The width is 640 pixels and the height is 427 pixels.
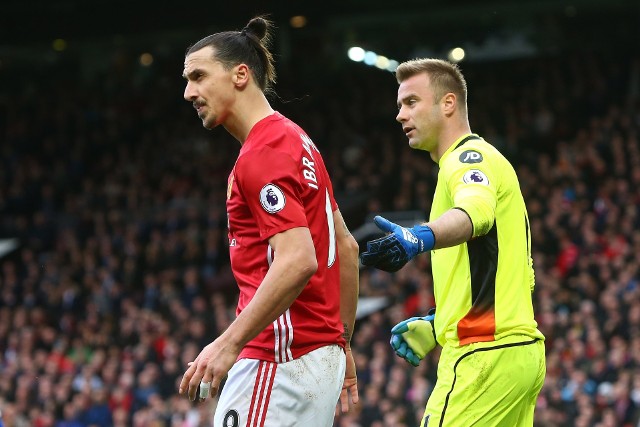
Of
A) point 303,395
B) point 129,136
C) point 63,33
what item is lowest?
point 303,395

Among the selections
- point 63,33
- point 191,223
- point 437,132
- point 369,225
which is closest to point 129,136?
point 63,33

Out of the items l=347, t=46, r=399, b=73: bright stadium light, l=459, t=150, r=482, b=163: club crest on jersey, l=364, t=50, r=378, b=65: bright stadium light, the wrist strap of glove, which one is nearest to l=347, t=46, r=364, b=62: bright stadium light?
l=347, t=46, r=399, b=73: bright stadium light

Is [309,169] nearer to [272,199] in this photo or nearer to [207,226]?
[272,199]

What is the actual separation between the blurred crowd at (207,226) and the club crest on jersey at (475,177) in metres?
8.60

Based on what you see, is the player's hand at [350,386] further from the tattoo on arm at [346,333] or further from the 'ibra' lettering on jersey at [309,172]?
the 'ibra' lettering on jersey at [309,172]

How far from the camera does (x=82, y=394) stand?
1706 cm

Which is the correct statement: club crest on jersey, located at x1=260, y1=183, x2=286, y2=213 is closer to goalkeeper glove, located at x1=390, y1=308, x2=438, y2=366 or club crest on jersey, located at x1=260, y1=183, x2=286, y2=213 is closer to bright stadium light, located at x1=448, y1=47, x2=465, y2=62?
goalkeeper glove, located at x1=390, y1=308, x2=438, y2=366

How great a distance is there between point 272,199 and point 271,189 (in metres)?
0.04

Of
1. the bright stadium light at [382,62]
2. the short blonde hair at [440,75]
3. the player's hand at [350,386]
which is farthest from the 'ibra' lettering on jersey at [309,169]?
the bright stadium light at [382,62]

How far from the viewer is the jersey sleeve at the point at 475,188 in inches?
166

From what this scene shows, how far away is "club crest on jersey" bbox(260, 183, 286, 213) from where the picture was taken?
388cm

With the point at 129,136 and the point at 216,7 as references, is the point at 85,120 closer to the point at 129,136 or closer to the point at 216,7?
the point at 129,136

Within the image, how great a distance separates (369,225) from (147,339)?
4.31 m

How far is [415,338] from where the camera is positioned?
5203 mm
